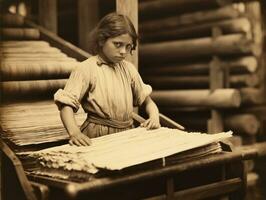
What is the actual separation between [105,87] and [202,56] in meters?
3.09

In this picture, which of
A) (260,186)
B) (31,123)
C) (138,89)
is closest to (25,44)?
(31,123)

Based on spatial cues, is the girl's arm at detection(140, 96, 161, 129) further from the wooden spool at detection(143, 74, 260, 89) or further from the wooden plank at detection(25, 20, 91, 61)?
the wooden spool at detection(143, 74, 260, 89)

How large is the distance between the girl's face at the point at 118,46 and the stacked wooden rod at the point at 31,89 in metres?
0.52

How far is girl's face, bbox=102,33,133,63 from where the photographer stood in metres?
2.51

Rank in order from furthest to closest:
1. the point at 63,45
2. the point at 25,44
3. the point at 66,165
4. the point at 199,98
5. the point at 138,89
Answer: the point at 199,98 → the point at 63,45 → the point at 25,44 → the point at 138,89 → the point at 66,165

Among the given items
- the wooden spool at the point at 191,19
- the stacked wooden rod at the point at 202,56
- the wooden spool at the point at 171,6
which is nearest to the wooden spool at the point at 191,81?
the stacked wooden rod at the point at 202,56

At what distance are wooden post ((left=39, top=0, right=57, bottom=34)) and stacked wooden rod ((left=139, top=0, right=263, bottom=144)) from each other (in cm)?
158

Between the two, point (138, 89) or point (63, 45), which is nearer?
point (138, 89)

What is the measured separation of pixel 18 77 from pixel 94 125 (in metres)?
0.82

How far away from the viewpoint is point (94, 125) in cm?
263

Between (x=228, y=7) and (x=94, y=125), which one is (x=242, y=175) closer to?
(x=94, y=125)

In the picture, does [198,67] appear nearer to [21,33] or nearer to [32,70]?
[21,33]

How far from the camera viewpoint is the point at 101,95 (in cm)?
260

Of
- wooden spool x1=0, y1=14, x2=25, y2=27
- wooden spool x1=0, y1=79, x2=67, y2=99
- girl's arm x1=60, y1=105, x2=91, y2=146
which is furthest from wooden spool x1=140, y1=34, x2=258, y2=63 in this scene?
girl's arm x1=60, y1=105, x2=91, y2=146
